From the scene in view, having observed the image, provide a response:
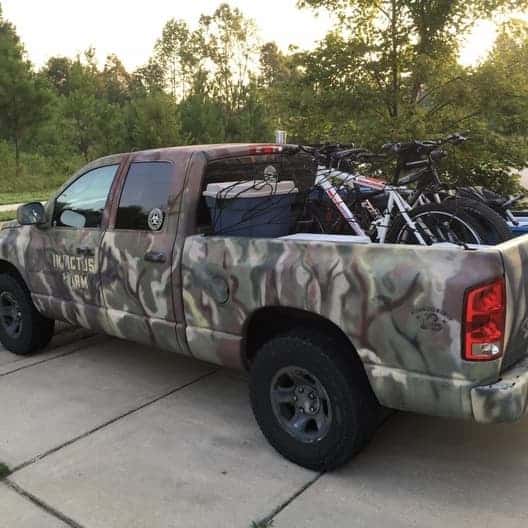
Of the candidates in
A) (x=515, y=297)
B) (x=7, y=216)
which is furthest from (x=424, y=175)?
(x=7, y=216)

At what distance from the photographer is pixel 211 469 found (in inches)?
128

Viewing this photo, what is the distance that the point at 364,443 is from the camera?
308cm

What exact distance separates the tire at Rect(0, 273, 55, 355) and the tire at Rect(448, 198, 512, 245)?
3.46 m

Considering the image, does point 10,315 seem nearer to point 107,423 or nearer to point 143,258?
point 107,423

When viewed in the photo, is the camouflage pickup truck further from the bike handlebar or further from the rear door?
the bike handlebar

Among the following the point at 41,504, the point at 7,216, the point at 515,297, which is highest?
the point at 515,297

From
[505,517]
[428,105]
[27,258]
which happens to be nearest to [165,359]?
[27,258]

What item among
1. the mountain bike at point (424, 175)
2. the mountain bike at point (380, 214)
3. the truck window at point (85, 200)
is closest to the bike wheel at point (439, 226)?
the mountain bike at point (380, 214)

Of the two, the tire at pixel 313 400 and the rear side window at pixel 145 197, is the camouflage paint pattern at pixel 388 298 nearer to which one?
the tire at pixel 313 400

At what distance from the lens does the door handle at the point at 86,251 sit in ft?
13.8

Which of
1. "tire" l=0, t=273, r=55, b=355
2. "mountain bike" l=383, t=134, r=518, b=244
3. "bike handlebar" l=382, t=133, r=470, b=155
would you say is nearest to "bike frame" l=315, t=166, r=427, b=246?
"mountain bike" l=383, t=134, r=518, b=244

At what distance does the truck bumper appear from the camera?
8.36 feet

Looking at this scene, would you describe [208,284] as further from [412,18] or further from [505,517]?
[412,18]

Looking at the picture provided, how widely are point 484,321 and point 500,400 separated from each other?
0.35 meters
